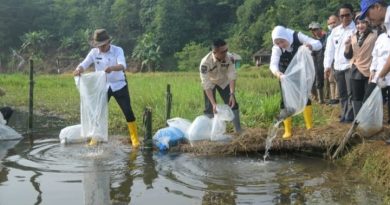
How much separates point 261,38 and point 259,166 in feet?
152

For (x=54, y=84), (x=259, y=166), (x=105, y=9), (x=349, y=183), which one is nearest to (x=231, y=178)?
(x=259, y=166)

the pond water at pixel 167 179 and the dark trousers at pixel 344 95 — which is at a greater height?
the dark trousers at pixel 344 95

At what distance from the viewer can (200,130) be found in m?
6.15

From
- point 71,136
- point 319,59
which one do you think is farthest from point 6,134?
point 319,59

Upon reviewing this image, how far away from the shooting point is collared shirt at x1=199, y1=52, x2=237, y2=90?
6.20 metres

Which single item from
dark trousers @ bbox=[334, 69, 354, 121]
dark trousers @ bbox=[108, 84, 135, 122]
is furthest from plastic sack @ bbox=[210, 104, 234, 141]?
dark trousers @ bbox=[334, 69, 354, 121]

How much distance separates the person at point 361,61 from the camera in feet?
17.7

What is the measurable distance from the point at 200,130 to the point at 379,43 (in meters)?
2.39

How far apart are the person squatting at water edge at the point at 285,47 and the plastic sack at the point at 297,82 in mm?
98

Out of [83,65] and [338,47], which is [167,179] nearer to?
[83,65]

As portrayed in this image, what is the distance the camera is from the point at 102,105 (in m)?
6.18

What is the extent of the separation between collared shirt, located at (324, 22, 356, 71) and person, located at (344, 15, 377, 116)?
0.34 metres

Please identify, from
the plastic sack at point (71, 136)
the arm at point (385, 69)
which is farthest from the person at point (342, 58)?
the plastic sack at point (71, 136)

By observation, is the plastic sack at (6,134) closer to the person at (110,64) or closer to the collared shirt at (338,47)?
the person at (110,64)
